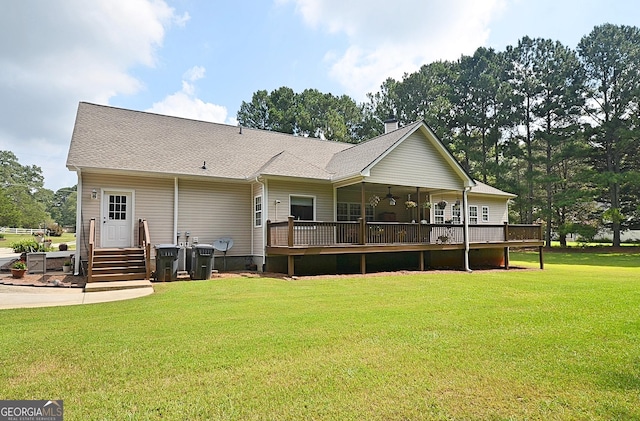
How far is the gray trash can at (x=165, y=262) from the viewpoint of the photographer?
36.0ft

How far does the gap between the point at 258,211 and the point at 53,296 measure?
727 cm

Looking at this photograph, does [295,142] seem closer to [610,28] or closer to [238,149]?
[238,149]

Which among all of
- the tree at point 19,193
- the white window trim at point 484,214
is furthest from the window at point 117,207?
the tree at point 19,193

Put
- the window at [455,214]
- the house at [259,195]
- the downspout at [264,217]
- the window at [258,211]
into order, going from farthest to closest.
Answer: the window at [455,214], the window at [258,211], the downspout at [264,217], the house at [259,195]

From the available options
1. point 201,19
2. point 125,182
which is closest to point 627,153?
point 201,19

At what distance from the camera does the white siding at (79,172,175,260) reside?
1223 centimetres

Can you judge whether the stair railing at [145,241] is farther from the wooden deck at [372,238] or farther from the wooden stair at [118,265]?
the wooden deck at [372,238]

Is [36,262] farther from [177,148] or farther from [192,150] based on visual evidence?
[192,150]

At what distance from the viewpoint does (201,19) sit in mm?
13734

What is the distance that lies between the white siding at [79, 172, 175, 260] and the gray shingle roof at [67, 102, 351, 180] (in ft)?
1.89

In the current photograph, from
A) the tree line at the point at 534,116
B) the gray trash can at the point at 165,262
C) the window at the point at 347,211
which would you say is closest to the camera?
the gray trash can at the point at 165,262

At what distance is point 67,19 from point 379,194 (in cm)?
1298

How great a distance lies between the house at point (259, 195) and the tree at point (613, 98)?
59.5 feet

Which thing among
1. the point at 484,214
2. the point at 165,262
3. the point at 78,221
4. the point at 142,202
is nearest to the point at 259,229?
the point at 165,262
